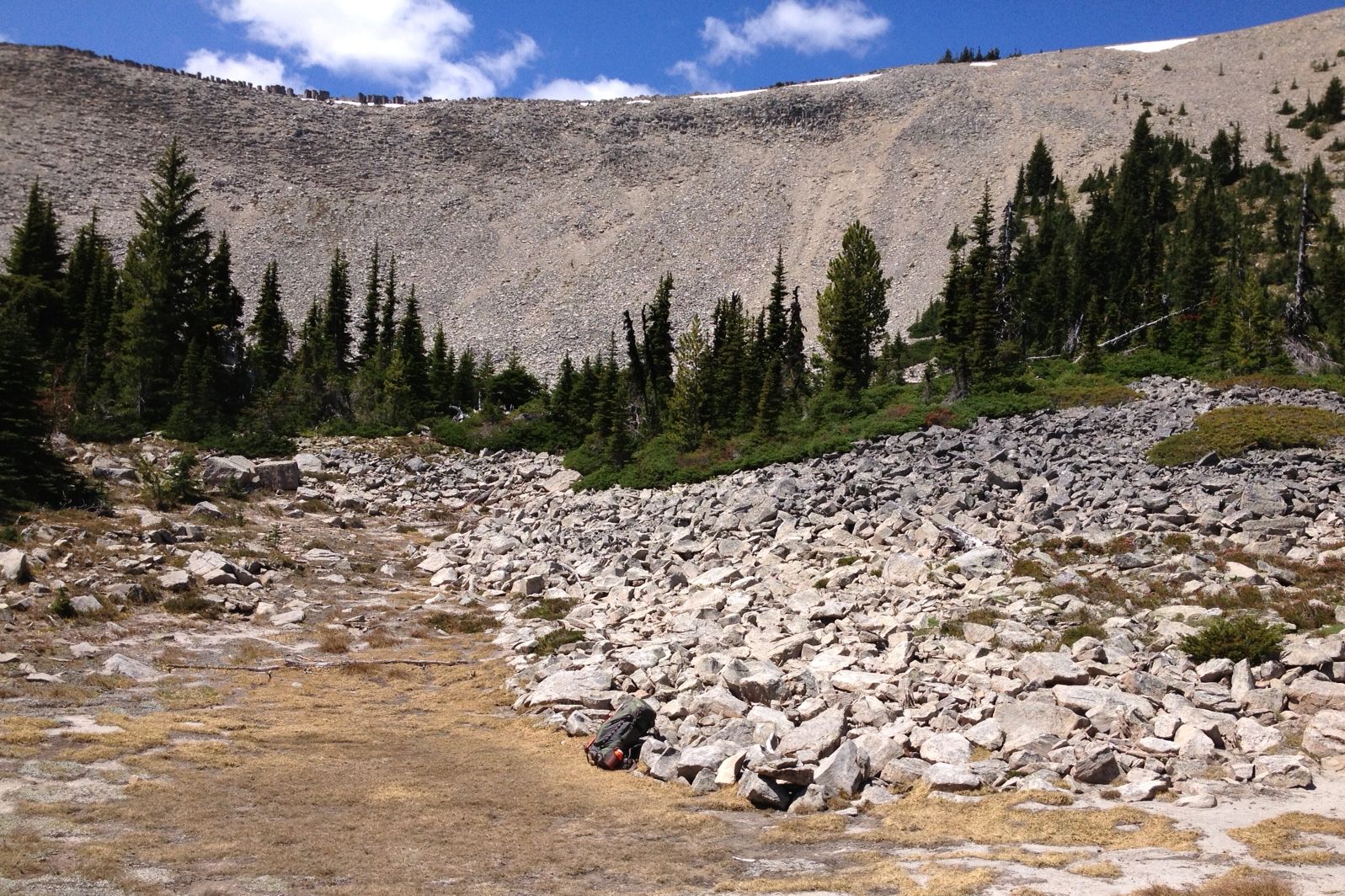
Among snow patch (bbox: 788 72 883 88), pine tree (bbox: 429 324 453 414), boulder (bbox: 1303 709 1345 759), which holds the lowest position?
boulder (bbox: 1303 709 1345 759)

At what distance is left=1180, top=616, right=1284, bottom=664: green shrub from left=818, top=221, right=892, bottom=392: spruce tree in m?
27.0

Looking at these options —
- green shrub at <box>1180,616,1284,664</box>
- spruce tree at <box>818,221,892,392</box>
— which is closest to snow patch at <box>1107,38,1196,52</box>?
spruce tree at <box>818,221,892,392</box>

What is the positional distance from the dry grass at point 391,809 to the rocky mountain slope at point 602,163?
6243 centimetres

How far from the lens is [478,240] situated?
307 feet

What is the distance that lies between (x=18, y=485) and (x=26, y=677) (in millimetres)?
12335

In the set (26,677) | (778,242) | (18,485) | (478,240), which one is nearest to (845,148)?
(778,242)

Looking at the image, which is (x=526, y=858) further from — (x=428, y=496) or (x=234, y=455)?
(x=234, y=455)

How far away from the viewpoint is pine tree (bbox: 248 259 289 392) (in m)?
50.8

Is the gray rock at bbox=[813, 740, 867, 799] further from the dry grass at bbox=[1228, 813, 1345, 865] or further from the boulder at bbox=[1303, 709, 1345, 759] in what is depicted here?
the boulder at bbox=[1303, 709, 1345, 759]

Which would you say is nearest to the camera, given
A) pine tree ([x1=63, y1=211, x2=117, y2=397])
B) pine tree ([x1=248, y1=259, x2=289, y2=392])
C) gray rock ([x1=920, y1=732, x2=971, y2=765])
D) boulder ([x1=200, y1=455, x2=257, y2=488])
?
gray rock ([x1=920, y1=732, x2=971, y2=765])

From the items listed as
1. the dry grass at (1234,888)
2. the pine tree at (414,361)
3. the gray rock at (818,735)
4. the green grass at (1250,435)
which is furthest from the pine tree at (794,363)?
the dry grass at (1234,888)

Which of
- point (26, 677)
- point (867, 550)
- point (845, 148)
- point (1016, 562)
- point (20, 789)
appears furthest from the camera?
point (845, 148)

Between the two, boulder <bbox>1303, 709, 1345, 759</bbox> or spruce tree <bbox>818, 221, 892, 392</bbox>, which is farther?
spruce tree <bbox>818, 221, 892, 392</bbox>

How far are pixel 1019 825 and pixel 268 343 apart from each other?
193 ft
